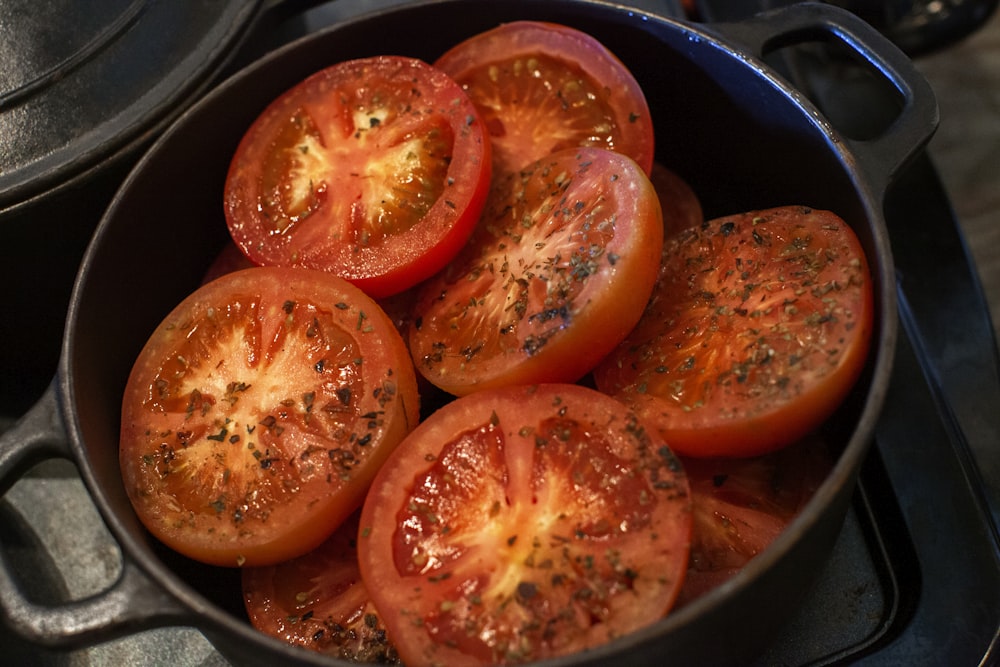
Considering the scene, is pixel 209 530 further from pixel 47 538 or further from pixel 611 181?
pixel 611 181

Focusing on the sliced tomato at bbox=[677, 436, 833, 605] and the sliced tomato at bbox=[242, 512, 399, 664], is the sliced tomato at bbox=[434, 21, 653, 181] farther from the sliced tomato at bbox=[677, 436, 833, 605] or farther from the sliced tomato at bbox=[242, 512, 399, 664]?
the sliced tomato at bbox=[242, 512, 399, 664]

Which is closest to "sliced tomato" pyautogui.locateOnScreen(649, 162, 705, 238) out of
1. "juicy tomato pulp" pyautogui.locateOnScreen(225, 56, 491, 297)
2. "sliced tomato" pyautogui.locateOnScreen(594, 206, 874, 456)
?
"sliced tomato" pyautogui.locateOnScreen(594, 206, 874, 456)

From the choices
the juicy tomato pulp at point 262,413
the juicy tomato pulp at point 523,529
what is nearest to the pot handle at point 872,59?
the juicy tomato pulp at point 523,529

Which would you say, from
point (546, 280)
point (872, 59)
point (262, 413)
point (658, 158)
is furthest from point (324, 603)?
point (872, 59)

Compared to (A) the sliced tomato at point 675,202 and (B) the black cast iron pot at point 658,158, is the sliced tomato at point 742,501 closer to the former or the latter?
(B) the black cast iron pot at point 658,158

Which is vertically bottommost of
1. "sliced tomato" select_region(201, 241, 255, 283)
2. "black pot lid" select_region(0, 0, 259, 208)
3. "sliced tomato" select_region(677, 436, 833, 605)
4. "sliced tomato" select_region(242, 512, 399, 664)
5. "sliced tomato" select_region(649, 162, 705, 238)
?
"sliced tomato" select_region(242, 512, 399, 664)

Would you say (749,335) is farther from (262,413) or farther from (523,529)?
(262,413)
